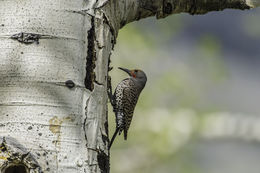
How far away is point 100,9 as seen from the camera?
297cm

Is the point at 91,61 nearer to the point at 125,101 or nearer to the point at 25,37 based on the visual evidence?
the point at 25,37

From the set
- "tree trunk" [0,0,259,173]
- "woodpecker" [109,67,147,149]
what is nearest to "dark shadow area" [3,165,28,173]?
"tree trunk" [0,0,259,173]

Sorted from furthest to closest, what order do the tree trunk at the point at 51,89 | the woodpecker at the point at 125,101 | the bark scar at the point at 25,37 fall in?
the woodpecker at the point at 125,101 < the bark scar at the point at 25,37 < the tree trunk at the point at 51,89

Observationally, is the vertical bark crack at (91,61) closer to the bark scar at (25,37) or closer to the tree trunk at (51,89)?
the tree trunk at (51,89)

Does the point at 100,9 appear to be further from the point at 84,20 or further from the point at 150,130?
the point at 150,130

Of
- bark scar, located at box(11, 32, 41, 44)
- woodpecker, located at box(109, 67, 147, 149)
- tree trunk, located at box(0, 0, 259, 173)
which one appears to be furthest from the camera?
woodpecker, located at box(109, 67, 147, 149)

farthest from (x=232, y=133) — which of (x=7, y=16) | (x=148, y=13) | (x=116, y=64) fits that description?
(x=7, y=16)

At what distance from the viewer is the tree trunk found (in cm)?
252

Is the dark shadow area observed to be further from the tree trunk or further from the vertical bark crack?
the vertical bark crack

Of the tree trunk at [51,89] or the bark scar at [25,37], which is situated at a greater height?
the bark scar at [25,37]

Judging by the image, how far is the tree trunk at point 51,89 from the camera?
252 cm

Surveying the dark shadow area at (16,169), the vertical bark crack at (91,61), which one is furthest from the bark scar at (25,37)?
the dark shadow area at (16,169)

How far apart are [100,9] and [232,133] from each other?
4001 millimetres

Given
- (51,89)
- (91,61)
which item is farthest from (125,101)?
(51,89)
